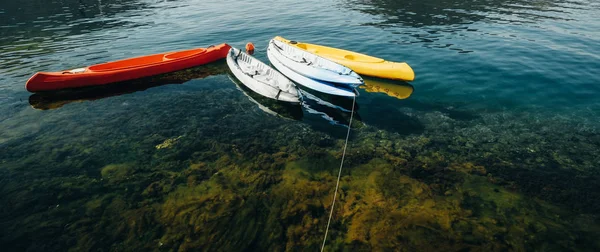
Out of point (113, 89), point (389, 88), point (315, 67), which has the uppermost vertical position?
point (315, 67)

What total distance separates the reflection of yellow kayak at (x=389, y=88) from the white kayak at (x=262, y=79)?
17.6 feet

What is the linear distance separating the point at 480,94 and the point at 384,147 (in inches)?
340

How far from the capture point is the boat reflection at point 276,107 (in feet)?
48.9

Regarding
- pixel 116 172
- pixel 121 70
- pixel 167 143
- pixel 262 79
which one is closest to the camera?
pixel 116 172

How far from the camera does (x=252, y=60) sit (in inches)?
778

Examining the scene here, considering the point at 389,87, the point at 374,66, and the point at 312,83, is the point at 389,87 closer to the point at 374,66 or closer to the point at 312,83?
A: the point at 374,66

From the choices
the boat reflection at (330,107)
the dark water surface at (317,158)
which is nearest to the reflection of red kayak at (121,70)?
the dark water surface at (317,158)

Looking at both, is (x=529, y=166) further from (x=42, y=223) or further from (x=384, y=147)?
(x=42, y=223)

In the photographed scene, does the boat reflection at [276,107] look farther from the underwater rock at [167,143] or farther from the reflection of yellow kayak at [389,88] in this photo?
the reflection of yellow kayak at [389,88]

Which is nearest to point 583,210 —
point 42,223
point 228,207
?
point 228,207

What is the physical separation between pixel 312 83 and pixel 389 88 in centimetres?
504

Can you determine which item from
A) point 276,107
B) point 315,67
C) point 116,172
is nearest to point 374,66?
point 315,67

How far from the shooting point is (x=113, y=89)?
1792 cm

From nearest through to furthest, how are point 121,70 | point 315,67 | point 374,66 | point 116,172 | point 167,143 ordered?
point 116,172 → point 167,143 → point 315,67 → point 121,70 → point 374,66
